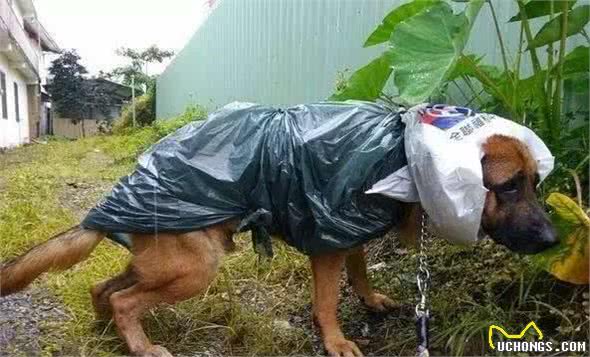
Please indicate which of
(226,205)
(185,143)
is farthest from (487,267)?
(185,143)

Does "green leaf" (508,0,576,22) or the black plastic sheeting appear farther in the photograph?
"green leaf" (508,0,576,22)

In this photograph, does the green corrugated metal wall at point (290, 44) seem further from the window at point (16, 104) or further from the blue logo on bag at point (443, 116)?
the window at point (16, 104)

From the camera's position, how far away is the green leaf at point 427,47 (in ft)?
8.21

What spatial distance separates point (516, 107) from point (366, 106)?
74 cm

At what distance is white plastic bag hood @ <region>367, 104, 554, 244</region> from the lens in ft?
7.79

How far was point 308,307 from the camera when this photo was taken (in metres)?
3.45

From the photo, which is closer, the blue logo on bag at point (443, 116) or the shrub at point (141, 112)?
the blue logo on bag at point (443, 116)

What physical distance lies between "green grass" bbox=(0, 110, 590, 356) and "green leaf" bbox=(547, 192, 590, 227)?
1.03ft

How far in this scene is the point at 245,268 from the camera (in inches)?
159

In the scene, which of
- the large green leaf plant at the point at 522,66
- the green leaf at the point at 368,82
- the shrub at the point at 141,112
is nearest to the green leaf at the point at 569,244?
the large green leaf plant at the point at 522,66

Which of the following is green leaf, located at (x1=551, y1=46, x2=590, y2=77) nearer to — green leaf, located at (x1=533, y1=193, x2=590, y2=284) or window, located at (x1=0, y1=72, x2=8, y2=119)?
green leaf, located at (x1=533, y1=193, x2=590, y2=284)

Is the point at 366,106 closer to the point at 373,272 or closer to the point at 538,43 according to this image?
the point at 538,43

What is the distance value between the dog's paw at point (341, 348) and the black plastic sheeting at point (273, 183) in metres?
0.44

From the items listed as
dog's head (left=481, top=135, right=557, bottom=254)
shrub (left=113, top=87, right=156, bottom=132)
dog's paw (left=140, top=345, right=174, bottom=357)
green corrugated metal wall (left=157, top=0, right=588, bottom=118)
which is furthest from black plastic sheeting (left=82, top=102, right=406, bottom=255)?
shrub (left=113, top=87, right=156, bottom=132)
